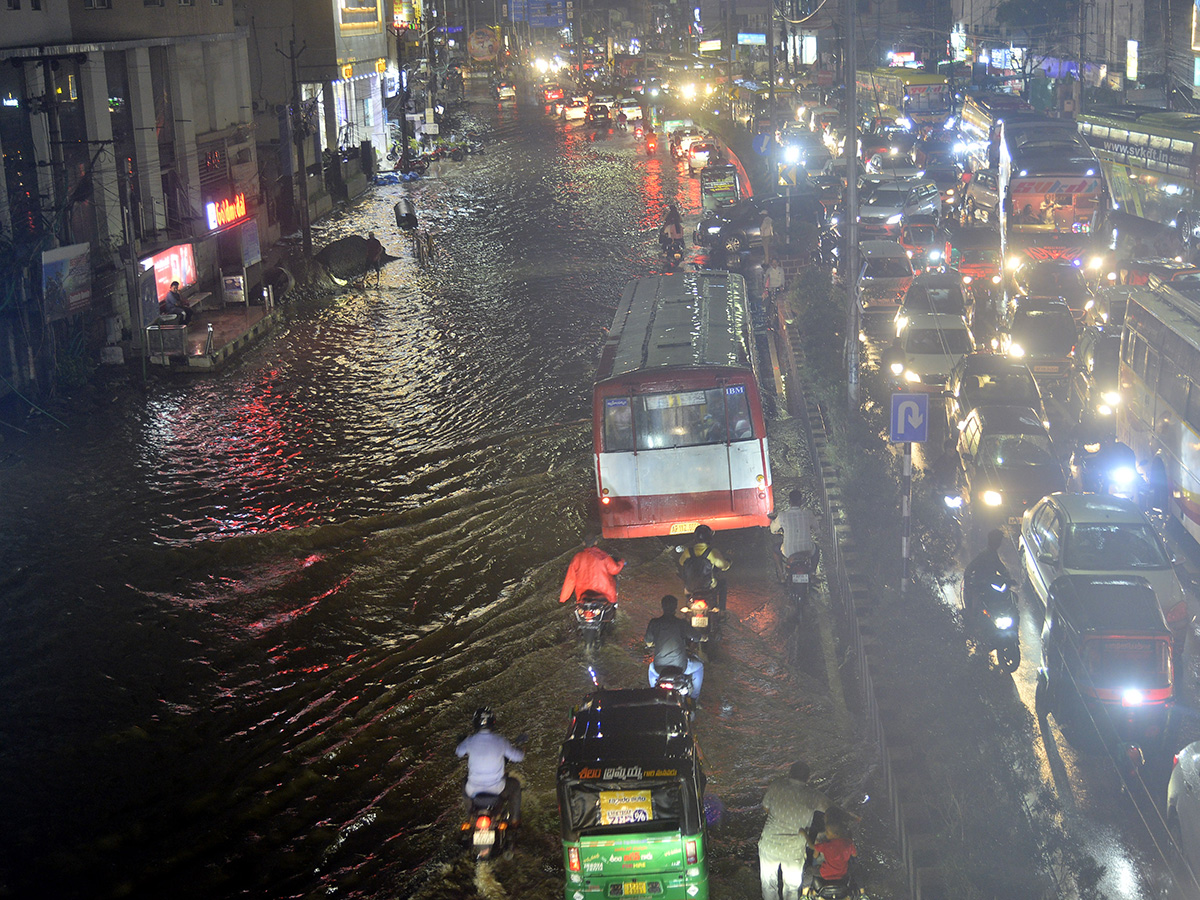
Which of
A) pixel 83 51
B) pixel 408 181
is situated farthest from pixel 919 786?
pixel 408 181

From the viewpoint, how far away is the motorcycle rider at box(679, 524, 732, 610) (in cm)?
1250

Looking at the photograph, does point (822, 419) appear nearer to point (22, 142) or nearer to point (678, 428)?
point (678, 428)

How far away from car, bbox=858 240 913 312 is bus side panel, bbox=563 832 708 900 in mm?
21626

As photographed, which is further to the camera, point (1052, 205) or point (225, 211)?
point (225, 211)

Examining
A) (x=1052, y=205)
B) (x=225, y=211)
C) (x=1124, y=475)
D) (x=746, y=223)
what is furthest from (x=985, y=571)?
(x=225, y=211)

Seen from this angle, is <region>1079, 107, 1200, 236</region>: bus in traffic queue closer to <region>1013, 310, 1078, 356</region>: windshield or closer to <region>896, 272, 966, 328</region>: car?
<region>896, 272, 966, 328</region>: car

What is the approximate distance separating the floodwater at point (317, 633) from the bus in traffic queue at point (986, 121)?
18.2m

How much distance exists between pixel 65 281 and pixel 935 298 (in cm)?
→ 1737

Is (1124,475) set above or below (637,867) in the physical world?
above

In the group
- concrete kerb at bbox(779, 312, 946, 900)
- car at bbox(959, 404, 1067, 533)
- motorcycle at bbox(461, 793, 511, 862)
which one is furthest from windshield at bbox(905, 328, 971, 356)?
motorcycle at bbox(461, 793, 511, 862)

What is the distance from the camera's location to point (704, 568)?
1255 cm

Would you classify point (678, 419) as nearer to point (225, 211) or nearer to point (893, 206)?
point (225, 211)

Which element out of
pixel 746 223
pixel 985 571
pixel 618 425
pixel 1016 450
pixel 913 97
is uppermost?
pixel 913 97

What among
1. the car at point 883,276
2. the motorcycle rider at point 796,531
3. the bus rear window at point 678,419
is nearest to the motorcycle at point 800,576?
the motorcycle rider at point 796,531
